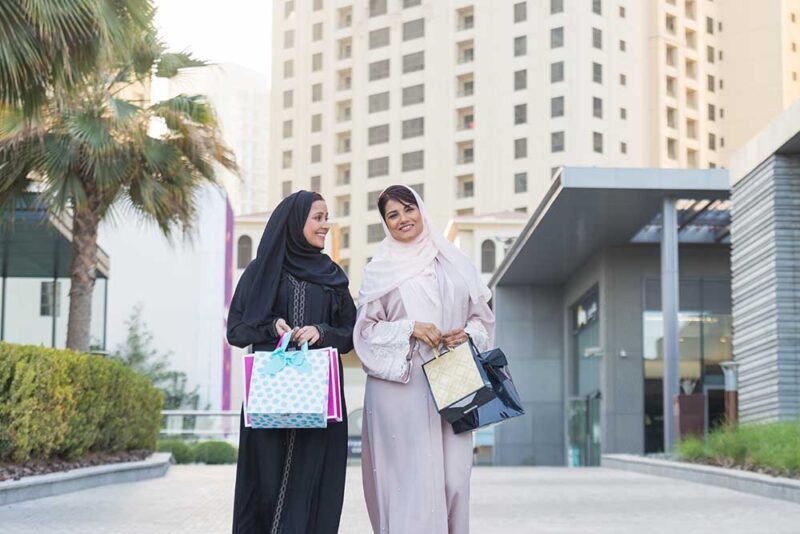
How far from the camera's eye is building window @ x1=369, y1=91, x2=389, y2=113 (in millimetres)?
91469

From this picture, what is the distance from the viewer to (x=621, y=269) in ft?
120

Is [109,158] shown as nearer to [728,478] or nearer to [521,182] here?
[728,478]

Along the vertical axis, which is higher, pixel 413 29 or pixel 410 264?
pixel 413 29

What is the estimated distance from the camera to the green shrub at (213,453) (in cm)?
2977

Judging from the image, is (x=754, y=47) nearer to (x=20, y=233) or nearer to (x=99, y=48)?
(x=20, y=233)

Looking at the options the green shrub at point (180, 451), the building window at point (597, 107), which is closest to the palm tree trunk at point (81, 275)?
the green shrub at point (180, 451)

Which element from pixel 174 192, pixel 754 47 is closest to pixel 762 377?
pixel 174 192

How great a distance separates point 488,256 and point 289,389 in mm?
62724

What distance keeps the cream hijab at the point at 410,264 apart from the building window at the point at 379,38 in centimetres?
8722

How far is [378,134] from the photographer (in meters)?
91.3

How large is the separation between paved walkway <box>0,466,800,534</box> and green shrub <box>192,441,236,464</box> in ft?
40.5

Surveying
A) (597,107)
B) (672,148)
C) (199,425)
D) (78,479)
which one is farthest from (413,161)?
(78,479)

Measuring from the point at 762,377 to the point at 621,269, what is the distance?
1401 cm

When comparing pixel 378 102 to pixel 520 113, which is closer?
pixel 520 113
